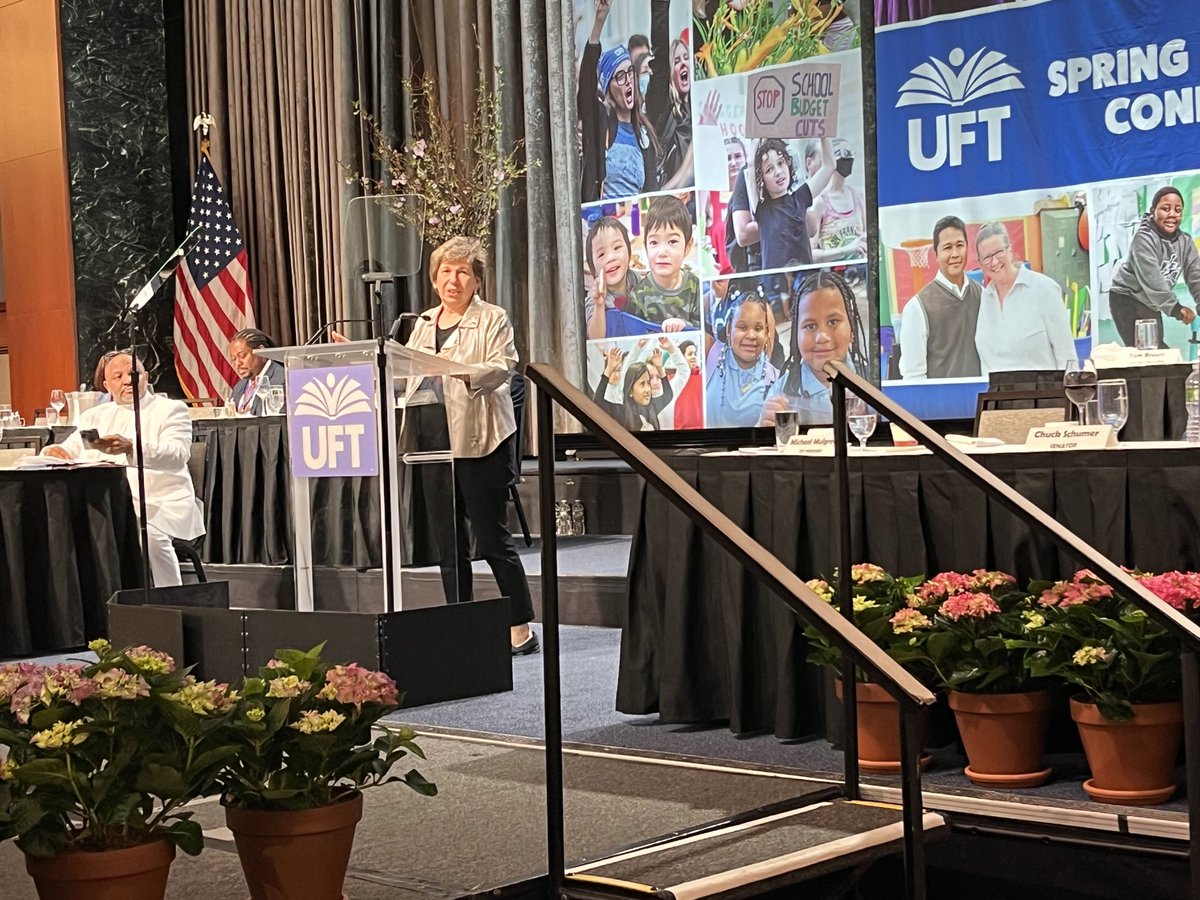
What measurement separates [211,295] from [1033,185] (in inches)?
228

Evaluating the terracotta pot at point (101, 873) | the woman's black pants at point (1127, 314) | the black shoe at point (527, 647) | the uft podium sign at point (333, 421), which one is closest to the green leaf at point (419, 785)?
the terracotta pot at point (101, 873)

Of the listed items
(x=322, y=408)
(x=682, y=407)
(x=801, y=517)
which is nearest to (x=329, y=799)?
(x=801, y=517)

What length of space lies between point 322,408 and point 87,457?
2.23 meters

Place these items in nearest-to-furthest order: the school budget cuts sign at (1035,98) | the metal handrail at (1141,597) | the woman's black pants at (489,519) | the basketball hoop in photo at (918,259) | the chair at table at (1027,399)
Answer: the metal handrail at (1141,597)
the chair at table at (1027,399)
the woman's black pants at (489,519)
the school budget cuts sign at (1035,98)
the basketball hoop in photo at (918,259)

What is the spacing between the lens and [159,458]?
6.07 meters

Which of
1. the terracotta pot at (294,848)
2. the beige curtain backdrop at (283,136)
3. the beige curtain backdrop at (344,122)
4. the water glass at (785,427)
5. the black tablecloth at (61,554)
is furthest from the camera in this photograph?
the beige curtain backdrop at (283,136)

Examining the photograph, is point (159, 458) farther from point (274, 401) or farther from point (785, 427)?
point (785, 427)

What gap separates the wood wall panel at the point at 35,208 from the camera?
1108cm

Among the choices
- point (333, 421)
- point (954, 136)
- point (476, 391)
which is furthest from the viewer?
point (954, 136)

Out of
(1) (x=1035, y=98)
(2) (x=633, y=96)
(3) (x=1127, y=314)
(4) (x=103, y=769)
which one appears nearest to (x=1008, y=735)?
(4) (x=103, y=769)

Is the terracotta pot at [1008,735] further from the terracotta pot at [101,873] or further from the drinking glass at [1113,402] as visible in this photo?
the terracotta pot at [101,873]

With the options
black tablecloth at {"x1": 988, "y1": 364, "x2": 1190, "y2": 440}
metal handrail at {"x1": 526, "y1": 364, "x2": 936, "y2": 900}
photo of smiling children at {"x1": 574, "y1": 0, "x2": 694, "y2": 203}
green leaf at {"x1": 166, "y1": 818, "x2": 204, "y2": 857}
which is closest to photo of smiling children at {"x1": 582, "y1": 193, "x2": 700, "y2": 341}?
photo of smiling children at {"x1": 574, "y1": 0, "x2": 694, "y2": 203}

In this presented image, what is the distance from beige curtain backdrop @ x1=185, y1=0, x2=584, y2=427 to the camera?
9492 millimetres

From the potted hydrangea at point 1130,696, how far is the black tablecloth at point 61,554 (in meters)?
3.98
